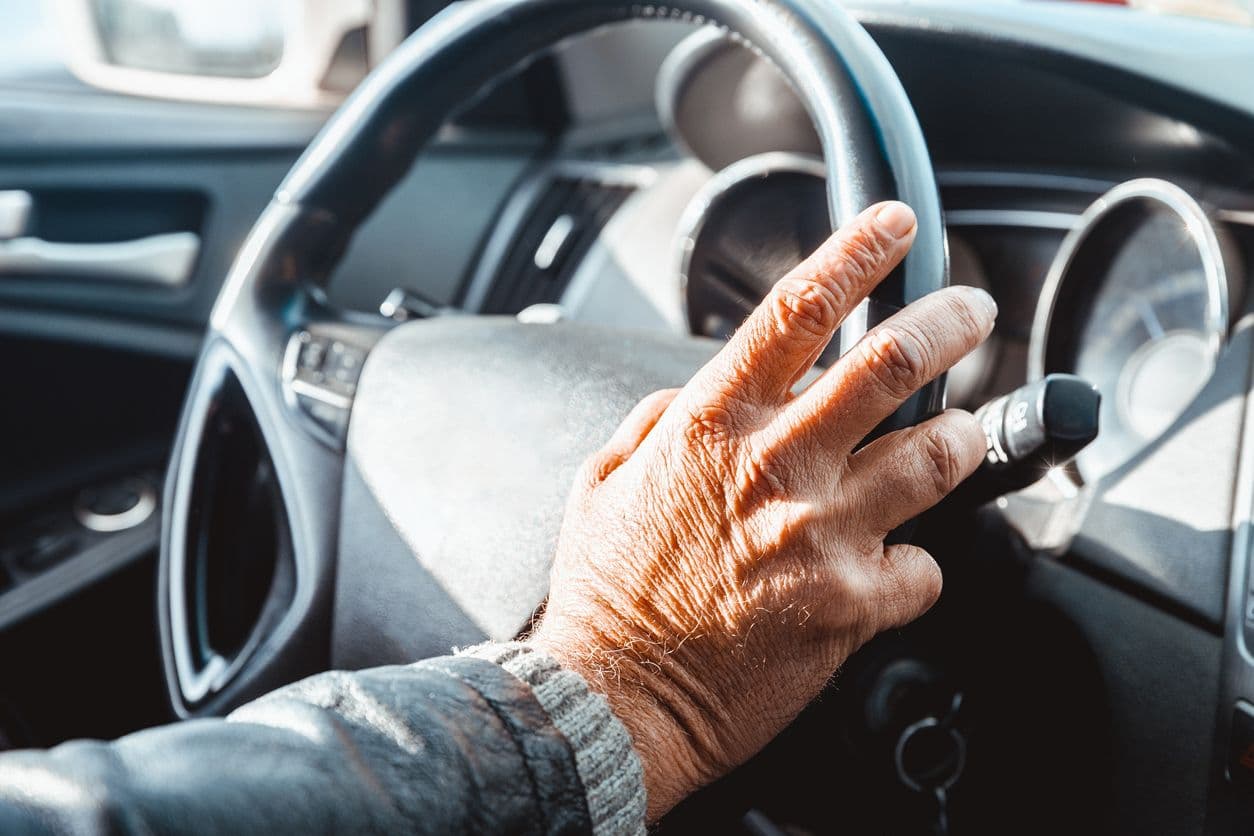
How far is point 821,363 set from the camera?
1.12 m

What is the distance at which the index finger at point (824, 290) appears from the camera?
25.0 inches

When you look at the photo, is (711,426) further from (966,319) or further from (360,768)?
(360,768)

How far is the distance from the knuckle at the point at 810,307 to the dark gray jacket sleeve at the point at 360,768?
0.24 metres

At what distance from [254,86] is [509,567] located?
5.53ft

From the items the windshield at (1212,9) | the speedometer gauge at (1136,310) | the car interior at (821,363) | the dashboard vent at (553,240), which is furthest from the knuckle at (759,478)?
the dashboard vent at (553,240)

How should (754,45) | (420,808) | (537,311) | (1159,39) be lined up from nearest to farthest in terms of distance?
(420,808), (754,45), (1159,39), (537,311)

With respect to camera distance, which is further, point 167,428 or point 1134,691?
point 167,428

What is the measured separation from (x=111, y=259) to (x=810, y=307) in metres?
1.78

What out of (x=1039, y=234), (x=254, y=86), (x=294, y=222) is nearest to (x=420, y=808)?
(x=294, y=222)

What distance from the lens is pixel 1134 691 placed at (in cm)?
87

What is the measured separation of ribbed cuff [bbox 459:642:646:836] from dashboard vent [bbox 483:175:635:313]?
4.44 ft

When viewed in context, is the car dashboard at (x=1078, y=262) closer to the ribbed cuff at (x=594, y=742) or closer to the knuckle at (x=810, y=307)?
the ribbed cuff at (x=594, y=742)

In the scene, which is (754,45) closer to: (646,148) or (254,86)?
(646,148)

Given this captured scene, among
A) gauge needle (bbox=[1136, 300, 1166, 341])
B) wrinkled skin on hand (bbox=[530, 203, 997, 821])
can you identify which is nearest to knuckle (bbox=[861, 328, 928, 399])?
wrinkled skin on hand (bbox=[530, 203, 997, 821])
